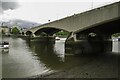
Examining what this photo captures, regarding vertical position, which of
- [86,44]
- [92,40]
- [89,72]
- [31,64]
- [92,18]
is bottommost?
[31,64]

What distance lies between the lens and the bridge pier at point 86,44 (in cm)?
3269

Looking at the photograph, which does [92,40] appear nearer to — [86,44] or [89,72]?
[86,44]

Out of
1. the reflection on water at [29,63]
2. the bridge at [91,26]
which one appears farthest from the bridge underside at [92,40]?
the reflection on water at [29,63]

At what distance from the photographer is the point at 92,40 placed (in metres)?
39.8

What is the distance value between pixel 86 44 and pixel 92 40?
4587 mm

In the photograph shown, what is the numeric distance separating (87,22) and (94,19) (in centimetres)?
142

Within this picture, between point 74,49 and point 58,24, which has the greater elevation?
point 58,24

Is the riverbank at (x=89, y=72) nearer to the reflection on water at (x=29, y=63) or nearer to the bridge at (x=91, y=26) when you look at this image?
the reflection on water at (x=29, y=63)

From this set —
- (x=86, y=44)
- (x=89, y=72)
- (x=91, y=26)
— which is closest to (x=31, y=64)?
(x=89, y=72)

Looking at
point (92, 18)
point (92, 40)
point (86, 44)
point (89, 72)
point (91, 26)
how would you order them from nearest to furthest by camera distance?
point (89, 72)
point (92, 18)
point (91, 26)
point (86, 44)
point (92, 40)

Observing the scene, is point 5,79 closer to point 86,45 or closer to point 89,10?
point 89,10

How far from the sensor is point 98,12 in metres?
27.8

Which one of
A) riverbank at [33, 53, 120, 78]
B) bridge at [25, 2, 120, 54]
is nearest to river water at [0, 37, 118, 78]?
riverbank at [33, 53, 120, 78]

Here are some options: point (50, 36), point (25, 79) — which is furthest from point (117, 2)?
point (50, 36)
